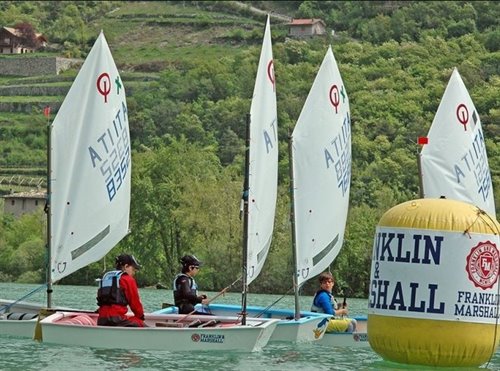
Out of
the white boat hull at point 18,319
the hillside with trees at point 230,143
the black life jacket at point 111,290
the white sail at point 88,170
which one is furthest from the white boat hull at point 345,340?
the hillside with trees at point 230,143

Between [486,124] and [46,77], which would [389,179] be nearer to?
[486,124]

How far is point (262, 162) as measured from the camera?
2759 centimetres

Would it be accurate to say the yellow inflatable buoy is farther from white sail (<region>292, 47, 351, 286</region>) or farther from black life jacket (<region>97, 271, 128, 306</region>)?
white sail (<region>292, 47, 351, 286</region>)

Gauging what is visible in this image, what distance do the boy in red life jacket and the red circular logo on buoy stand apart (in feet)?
17.5

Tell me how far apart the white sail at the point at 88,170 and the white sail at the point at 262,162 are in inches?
97.8

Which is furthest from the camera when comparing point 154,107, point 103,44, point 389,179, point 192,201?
point 154,107

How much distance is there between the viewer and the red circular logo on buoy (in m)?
21.0

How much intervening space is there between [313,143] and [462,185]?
10.2ft

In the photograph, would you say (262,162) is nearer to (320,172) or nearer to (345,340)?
(320,172)

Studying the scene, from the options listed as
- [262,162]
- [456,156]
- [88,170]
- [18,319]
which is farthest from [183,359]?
[456,156]

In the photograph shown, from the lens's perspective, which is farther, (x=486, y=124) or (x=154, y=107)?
(x=154, y=107)

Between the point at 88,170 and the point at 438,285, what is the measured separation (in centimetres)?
846

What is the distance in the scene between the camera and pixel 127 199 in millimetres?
27953

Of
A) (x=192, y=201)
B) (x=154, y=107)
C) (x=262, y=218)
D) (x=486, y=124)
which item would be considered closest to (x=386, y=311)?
(x=262, y=218)
